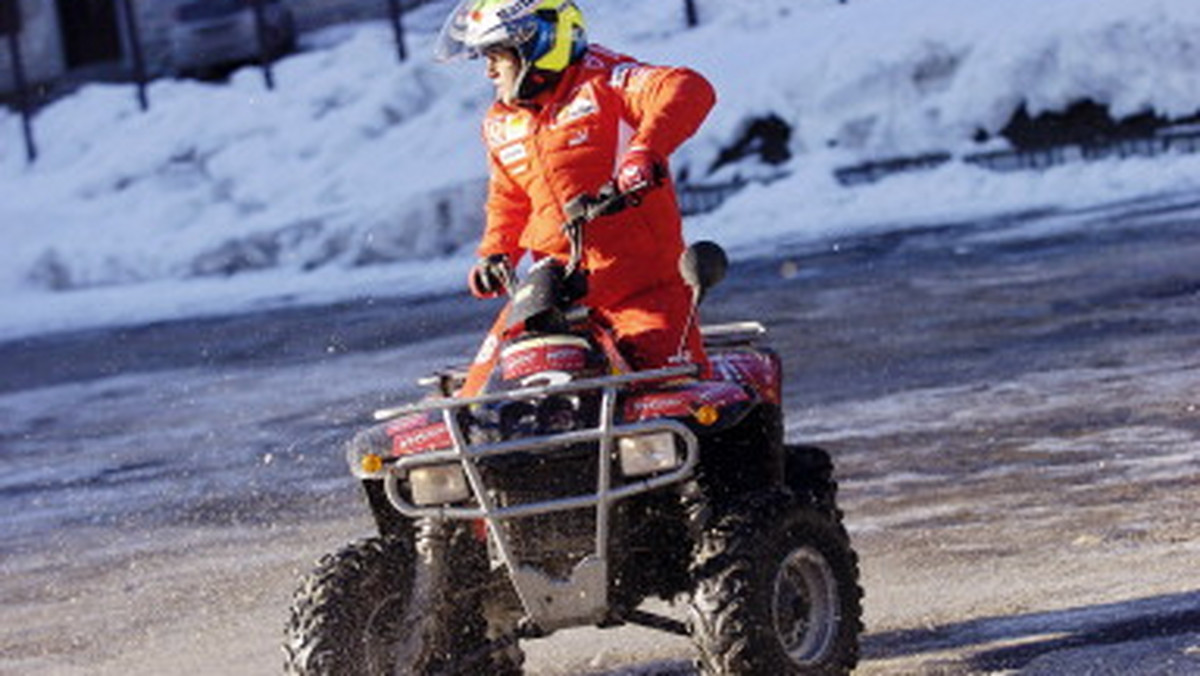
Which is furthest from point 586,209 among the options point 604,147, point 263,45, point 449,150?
point 263,45

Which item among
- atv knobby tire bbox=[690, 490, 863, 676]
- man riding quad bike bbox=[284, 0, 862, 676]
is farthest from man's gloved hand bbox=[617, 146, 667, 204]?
atv knobby tire bbox=[690, 490, 863, 676]

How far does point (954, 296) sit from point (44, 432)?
557 cm

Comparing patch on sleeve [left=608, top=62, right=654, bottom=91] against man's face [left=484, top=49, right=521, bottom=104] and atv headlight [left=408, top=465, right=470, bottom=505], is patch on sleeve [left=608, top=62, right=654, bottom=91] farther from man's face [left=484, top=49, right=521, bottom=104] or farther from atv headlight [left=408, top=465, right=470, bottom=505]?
atv headlight [left=408, top=465, right=470, bottom=505]

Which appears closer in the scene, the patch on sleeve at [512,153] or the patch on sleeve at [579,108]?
the patch on sleeve at [579,108]

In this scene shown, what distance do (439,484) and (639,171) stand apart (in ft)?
3.05

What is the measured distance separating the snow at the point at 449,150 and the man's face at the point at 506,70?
13859 mm

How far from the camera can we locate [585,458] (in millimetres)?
6395

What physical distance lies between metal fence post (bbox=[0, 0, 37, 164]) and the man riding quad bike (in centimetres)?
2696

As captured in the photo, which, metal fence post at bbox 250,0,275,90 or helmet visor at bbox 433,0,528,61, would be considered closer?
helmet visor at bbox 433,0,528,61

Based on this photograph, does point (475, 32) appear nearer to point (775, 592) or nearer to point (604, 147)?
point (604, 147)

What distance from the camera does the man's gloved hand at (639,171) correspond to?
664 cm

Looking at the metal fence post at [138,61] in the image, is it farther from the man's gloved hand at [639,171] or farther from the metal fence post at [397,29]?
the man's gloved hand at [639,171]

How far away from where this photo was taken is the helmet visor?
7.12 metres

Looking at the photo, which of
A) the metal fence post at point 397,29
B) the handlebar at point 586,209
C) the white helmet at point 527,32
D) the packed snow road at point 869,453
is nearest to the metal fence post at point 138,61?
the metal fence post at point 397,29
